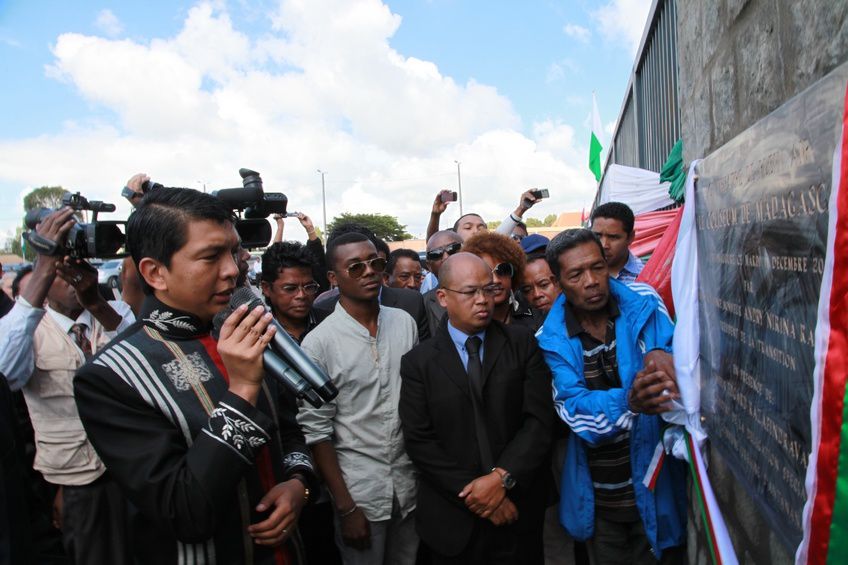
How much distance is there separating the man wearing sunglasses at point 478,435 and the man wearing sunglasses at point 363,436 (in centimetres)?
17

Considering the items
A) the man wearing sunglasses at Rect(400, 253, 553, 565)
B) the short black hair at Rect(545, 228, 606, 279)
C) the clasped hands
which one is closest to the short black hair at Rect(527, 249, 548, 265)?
the short black hair at Rect(545, 228, 606, 279)

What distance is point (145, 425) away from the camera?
151cm

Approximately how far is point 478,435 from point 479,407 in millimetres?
127

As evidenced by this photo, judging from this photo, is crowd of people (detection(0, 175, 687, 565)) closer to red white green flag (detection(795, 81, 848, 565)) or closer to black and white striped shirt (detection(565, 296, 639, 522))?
black and white striped shirt (detection(565, 296, 639, 522))

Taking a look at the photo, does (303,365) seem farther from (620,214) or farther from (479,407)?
(620,214)

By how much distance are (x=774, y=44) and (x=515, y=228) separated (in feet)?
14.0

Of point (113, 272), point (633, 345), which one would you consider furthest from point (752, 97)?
point (113, 272)

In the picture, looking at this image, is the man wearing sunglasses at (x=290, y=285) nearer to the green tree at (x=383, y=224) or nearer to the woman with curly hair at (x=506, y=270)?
the woman with curly hair at (x=506, y=270)

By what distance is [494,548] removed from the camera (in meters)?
2.51

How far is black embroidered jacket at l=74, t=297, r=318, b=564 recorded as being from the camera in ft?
4.73

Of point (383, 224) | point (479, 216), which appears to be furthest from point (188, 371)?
point (383, 224)

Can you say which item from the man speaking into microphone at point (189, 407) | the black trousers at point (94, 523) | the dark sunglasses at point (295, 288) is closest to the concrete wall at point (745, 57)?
the man speaking into microphone at point (189, 407)

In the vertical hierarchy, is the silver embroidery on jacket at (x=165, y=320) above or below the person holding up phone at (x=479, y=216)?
below

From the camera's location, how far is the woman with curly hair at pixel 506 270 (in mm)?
3488
